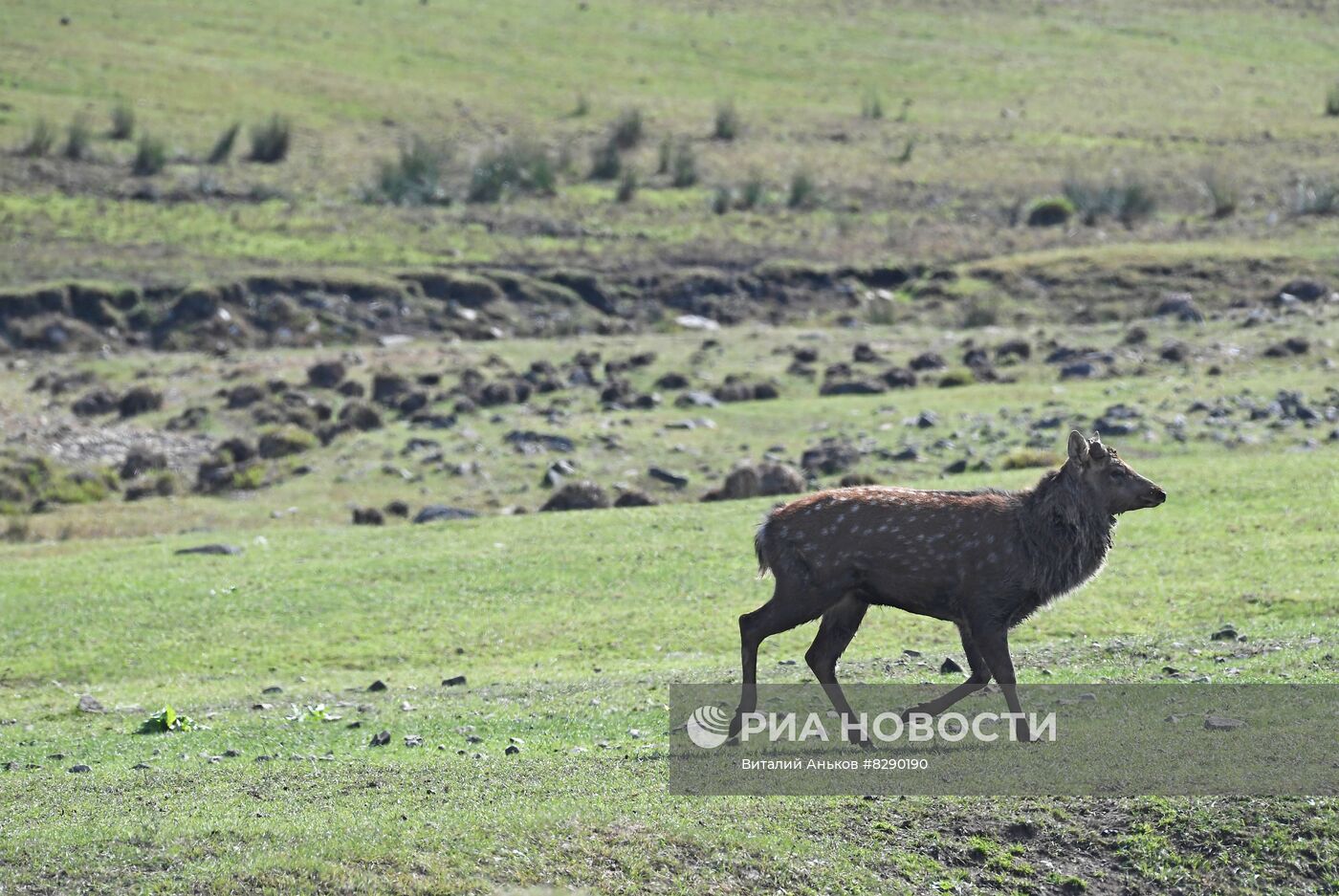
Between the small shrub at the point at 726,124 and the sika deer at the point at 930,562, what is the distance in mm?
66132

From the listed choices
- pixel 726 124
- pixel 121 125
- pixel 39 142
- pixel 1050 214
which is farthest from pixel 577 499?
pixel 726 124

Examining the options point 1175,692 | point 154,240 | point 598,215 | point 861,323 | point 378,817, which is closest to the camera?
point 378,817

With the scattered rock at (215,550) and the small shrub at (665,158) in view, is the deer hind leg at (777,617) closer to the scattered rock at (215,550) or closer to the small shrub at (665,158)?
the scattered rock at (215,550)

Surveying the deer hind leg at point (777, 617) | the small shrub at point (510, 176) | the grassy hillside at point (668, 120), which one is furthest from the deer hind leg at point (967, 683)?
the small shrub at point (510, 176)

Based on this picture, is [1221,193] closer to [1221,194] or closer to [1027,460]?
[1221,194]

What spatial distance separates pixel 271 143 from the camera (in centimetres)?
7088

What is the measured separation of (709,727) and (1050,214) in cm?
5367

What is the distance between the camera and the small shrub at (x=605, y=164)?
71.3m

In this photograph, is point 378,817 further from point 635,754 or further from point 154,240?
point 154,240

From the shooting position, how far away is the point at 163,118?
2950 inches

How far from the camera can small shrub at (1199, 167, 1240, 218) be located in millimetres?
64875

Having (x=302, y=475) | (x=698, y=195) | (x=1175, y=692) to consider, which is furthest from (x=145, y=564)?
(x=698, y=195)

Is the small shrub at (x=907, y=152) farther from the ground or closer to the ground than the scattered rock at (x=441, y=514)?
farther from the ground

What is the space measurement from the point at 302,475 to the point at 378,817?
25.1 metres
